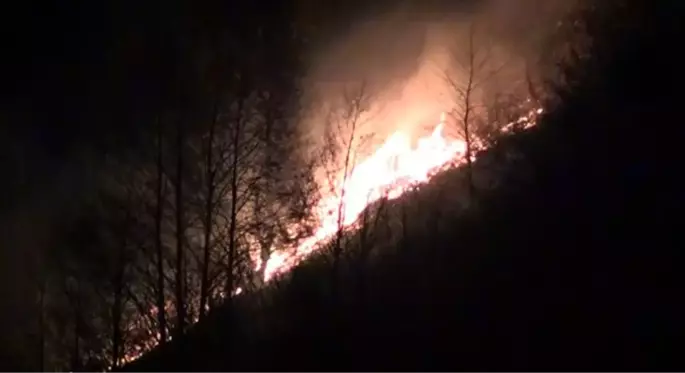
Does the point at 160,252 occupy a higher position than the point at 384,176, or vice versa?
the point at 384,176

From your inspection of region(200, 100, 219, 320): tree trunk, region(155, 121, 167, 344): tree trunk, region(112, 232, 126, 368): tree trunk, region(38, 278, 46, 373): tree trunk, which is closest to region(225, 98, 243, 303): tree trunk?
region(200, 100, 219, 320): tree trunk

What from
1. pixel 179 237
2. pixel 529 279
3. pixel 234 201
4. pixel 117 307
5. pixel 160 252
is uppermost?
pixel 234 201

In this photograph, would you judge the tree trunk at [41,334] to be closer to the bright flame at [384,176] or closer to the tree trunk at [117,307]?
the tree trunk at [117,307]

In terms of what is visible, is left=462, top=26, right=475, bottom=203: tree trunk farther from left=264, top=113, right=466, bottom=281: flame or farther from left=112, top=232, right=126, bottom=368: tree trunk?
left=112, top=232, right=126, bottom=368: tree trunk

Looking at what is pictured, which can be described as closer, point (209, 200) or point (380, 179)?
point (209, 200)

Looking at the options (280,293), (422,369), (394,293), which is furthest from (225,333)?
(422,369)

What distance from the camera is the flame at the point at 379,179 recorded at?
41.0m

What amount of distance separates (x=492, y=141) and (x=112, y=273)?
62.8ft

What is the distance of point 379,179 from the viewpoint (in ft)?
161

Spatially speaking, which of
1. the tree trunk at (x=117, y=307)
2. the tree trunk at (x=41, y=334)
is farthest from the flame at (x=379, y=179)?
the tree trunk at (x=41, y=334)

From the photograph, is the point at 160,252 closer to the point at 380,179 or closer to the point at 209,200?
the point at 209,200

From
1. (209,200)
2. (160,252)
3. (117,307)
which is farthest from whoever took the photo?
(117,307)

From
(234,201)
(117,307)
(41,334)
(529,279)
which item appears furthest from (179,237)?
(41,334)

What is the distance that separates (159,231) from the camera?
118 ft
